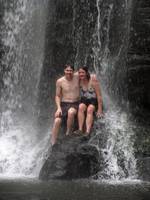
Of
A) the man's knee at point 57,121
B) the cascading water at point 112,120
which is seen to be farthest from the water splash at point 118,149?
the man's knee at point 57,121

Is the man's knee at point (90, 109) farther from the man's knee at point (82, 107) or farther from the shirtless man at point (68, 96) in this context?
the shirtless man at point (68, 96)

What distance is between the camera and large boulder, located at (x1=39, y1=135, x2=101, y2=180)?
9.51 metres

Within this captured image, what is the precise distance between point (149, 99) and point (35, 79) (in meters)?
3.51

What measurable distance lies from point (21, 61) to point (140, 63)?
3.79 metres

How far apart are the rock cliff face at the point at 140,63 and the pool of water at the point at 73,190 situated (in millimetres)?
4437

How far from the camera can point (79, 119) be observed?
10430mm

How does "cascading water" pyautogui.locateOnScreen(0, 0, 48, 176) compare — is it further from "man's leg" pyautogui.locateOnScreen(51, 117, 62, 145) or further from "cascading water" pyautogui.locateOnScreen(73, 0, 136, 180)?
"man's leg" pyautogui.locateOnScreen(51, 117, 62, 145)

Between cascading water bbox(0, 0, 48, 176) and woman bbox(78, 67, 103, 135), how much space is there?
3.23 m

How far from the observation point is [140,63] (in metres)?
13.3

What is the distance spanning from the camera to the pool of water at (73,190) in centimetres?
723

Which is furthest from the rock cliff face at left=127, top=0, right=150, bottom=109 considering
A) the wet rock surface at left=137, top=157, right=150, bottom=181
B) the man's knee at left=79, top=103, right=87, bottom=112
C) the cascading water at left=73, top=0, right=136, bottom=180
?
the wet rock surface at left=137, top=157, right=150, bottom=181

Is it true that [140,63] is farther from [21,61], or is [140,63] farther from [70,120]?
[21,61]

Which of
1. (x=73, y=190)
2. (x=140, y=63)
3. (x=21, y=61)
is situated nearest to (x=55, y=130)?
(x=73, y=190)

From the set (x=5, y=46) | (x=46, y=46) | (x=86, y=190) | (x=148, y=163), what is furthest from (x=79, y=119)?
(x=5, y=46)
